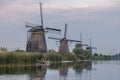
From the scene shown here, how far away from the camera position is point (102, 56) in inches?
5394

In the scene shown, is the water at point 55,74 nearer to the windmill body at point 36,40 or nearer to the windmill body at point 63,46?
the windmill body at point 36,40

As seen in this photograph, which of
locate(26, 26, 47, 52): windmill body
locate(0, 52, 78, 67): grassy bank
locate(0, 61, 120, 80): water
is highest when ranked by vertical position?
locate(26, 26, 47, 52): windmill body

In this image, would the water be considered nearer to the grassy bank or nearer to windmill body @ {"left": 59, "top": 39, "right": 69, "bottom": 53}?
the grassy bank

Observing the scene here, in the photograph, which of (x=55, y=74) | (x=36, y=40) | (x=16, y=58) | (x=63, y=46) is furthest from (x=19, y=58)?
(x=63, y=46)

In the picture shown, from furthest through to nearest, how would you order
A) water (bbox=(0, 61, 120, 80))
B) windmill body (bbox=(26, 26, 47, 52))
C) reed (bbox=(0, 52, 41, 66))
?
windmill body (bbox=(26, 26, 47, 52)) < reed (bbox=(0, 52, 41, 66)) < water (bbox=(0, 61, 120, 80))

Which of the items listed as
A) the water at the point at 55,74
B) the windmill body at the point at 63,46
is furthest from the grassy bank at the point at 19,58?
the windmill body at the point at 63,46

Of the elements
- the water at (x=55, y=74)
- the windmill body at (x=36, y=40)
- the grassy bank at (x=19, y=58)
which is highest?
the windmill body at (x=36, y=40)

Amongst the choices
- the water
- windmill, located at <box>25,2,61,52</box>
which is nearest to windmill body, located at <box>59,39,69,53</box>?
windmill, located at <box>25,2,61,52</box>

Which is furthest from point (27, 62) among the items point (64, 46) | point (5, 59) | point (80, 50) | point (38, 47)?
point (80, 50)

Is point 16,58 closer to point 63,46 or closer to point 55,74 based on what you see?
point 55,74

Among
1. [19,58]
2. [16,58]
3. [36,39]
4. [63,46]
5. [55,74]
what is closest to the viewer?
[55,74]

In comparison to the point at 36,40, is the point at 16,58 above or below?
below

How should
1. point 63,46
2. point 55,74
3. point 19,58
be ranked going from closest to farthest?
point 55,74 < point 19,58 < point 63,46

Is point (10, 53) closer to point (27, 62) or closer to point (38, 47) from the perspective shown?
point (27, 62)
